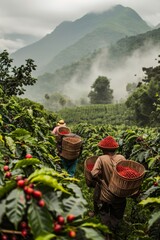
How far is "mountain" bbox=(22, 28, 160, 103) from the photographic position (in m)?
164

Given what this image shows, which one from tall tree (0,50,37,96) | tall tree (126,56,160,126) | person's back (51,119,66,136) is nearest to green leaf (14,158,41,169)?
person's back (51,119,66,136)

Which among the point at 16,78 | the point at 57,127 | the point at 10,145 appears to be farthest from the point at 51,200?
the point at 16,78

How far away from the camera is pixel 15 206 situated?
1755 millimetres

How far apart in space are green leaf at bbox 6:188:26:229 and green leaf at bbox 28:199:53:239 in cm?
5

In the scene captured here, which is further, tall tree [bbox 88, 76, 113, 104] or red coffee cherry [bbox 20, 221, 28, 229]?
tall tree [bbox 88, 76, 113, 104]

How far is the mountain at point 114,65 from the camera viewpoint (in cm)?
16400

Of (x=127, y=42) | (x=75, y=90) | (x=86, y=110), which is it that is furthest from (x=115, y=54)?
(x=86, y=110)

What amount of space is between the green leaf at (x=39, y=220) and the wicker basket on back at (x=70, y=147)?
17.7ft

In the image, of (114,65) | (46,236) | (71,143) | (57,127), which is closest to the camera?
(46,236)

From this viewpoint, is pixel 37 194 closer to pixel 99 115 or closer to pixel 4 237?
pixel 4 237

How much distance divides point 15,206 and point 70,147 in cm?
545

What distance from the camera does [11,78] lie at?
11695 millimetres

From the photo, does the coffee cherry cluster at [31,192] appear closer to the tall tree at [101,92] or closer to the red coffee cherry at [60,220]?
the red coffee cherry at [60,220]

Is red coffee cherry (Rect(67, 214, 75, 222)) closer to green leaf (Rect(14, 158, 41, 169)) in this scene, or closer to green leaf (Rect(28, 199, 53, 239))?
green leaf (Rect(28, 199, 53, 239))
